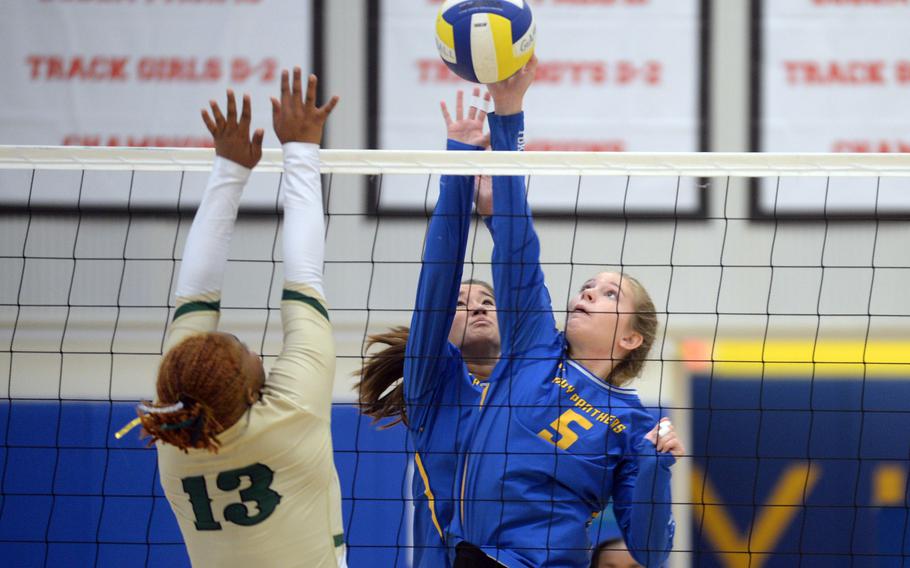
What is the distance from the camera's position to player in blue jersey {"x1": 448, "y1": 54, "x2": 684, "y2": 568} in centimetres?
287

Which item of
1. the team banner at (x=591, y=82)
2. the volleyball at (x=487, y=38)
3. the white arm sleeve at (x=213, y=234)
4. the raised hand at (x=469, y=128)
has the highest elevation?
the team banner at (x=591, y=82)

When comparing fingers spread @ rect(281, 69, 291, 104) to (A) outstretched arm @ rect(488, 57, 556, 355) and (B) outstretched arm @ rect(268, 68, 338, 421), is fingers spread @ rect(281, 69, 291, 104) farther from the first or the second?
(A) outstretched arm @ rect(488, 57, 556, 355)

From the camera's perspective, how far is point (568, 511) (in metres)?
2.89

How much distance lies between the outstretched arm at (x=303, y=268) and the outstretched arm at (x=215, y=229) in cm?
8

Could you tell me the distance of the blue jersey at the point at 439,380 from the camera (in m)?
3.02

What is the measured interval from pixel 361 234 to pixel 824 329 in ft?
7.10

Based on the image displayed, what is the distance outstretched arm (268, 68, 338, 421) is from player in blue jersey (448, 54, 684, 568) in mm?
916

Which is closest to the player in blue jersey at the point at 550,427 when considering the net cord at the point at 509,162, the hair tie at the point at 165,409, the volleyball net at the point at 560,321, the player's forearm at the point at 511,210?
the player's forearm at the point at 511,210

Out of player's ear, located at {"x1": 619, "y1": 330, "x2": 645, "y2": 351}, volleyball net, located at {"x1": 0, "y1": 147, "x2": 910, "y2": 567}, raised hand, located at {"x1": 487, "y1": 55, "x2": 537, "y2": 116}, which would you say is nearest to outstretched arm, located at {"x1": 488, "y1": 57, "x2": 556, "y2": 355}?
raised hand, located at {"x1": 487, "y1": 55, "x2": 537, "y2": 116}

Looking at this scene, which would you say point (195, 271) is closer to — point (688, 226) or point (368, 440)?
point (368, 440)

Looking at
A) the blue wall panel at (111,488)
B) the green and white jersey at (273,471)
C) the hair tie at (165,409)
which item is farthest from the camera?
the blue wall panel at (111,488)

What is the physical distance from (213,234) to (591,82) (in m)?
3.58

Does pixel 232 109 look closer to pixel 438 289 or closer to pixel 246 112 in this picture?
pixel 246 112

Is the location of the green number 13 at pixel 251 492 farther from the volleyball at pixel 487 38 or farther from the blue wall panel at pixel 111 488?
the blue wall panel at pixel 111 488
